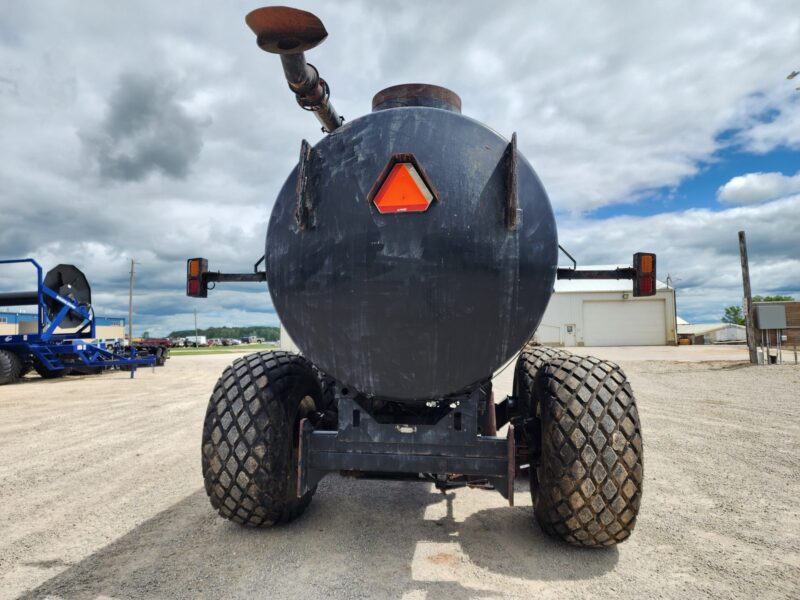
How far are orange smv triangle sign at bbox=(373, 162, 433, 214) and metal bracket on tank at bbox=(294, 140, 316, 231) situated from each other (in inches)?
14.0

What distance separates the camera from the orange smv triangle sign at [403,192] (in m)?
2.37

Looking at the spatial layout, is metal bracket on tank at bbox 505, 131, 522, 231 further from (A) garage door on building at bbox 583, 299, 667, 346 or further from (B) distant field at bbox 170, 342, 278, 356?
(A) garage door on building at bbox 583, 299, 667, 346

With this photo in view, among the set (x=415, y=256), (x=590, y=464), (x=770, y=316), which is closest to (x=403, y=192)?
(x=415, y=256)

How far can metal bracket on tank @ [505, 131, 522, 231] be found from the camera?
240 centimetres

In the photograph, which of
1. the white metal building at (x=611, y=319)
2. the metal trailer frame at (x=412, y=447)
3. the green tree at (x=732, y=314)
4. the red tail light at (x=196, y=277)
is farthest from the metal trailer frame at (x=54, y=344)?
the green tree at (x=732, y=314)

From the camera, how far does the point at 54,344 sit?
49.7 feet

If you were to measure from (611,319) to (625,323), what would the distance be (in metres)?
1.00

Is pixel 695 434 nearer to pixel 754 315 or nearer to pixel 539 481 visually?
pixel 539 481

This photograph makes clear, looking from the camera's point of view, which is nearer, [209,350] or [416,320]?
[416,320]

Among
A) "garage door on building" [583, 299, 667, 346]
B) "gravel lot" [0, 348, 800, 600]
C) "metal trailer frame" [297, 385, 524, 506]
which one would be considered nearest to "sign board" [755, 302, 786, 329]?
"gravel lot" [0, 348, 800, 600]

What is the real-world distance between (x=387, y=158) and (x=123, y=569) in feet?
8.74

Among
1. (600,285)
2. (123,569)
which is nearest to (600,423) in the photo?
(123,569)

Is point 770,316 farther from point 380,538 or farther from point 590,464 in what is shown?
point 380,538

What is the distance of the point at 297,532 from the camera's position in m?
3.41
